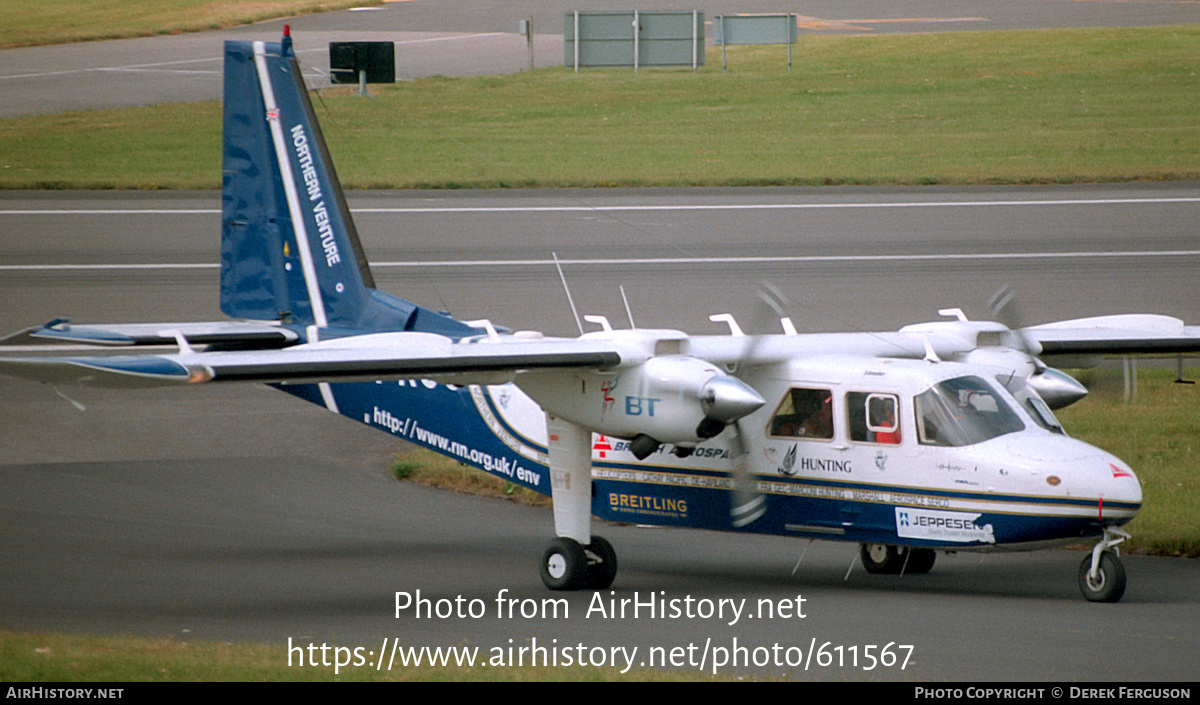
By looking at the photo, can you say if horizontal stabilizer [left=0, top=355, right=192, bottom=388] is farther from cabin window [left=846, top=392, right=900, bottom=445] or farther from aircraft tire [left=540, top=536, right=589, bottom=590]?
cabin window [left=846, top=392, right=900, bottom=445]

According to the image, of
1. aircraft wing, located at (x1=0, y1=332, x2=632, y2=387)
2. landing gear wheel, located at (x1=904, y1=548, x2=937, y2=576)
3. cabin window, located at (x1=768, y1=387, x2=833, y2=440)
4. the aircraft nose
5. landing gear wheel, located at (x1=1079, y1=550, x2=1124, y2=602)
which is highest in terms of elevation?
aircraft wing, located at (x1=0, y1=332, x2=632, y2=387)

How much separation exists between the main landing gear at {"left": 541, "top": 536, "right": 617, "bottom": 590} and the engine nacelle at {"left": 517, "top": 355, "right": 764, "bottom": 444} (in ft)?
4.06

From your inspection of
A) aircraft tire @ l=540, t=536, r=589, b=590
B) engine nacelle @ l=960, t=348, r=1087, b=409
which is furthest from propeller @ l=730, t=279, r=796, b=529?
engine nacelle @ l=960, t=348, r=1087, b=409

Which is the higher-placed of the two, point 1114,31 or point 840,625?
point 1114,31

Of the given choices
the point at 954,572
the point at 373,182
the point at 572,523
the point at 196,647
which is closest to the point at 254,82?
the point at 572,523

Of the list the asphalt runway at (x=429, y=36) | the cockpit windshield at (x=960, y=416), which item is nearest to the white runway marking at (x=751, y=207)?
the asphalt runway at (x=429, y=36)

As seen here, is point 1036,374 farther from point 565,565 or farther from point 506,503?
point 506,503

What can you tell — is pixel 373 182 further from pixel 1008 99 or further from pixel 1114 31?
pixel 1114 31

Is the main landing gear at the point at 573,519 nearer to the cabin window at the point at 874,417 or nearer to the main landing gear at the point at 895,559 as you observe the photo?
the cabin window at the point at 874,417

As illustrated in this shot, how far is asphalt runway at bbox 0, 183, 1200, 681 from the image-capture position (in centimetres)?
1316

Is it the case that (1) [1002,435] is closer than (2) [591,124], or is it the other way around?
(1) [1002,435]

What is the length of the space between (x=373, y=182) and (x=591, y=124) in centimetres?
1033

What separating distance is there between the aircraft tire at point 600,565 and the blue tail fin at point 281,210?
483 cm

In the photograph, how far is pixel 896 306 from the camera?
29594mm
